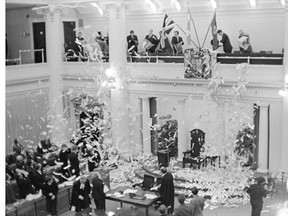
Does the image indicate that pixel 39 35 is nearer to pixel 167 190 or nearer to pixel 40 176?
pixel 40 176

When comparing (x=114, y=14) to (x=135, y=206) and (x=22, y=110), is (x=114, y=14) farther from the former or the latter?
(x=135, y=206)

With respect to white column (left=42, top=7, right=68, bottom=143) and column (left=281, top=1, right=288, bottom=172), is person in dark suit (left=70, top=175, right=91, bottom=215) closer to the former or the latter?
column (left=281, top=1, right=288, bottom=172)

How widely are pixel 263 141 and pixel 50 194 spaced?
26.4ft

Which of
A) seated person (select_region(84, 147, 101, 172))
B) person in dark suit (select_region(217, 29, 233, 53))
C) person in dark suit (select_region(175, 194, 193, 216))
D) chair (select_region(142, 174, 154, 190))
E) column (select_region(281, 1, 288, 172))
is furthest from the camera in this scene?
person in dark suit (select_region(217, 29, 233, 53))

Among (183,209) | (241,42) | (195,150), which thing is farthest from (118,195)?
(241,42)

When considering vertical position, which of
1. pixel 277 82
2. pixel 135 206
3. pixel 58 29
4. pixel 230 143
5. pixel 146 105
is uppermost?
pixel 58 29

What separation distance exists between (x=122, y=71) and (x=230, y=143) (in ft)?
17.7

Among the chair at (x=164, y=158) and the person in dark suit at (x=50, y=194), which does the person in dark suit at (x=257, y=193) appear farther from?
the chair at (x=164, y=158)

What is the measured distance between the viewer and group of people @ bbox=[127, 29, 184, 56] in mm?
18531

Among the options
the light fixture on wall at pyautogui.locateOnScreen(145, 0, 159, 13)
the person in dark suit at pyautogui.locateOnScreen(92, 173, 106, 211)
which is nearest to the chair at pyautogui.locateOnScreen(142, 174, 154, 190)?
the person in dark suit at pyautogui.locateOnScreen(92, 173, 106, 211)

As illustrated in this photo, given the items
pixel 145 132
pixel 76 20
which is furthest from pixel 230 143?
pixel 76 20

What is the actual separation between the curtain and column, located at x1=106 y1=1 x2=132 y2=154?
10.2ft

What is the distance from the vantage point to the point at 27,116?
731 inches

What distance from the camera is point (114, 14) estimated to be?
17.6 m
